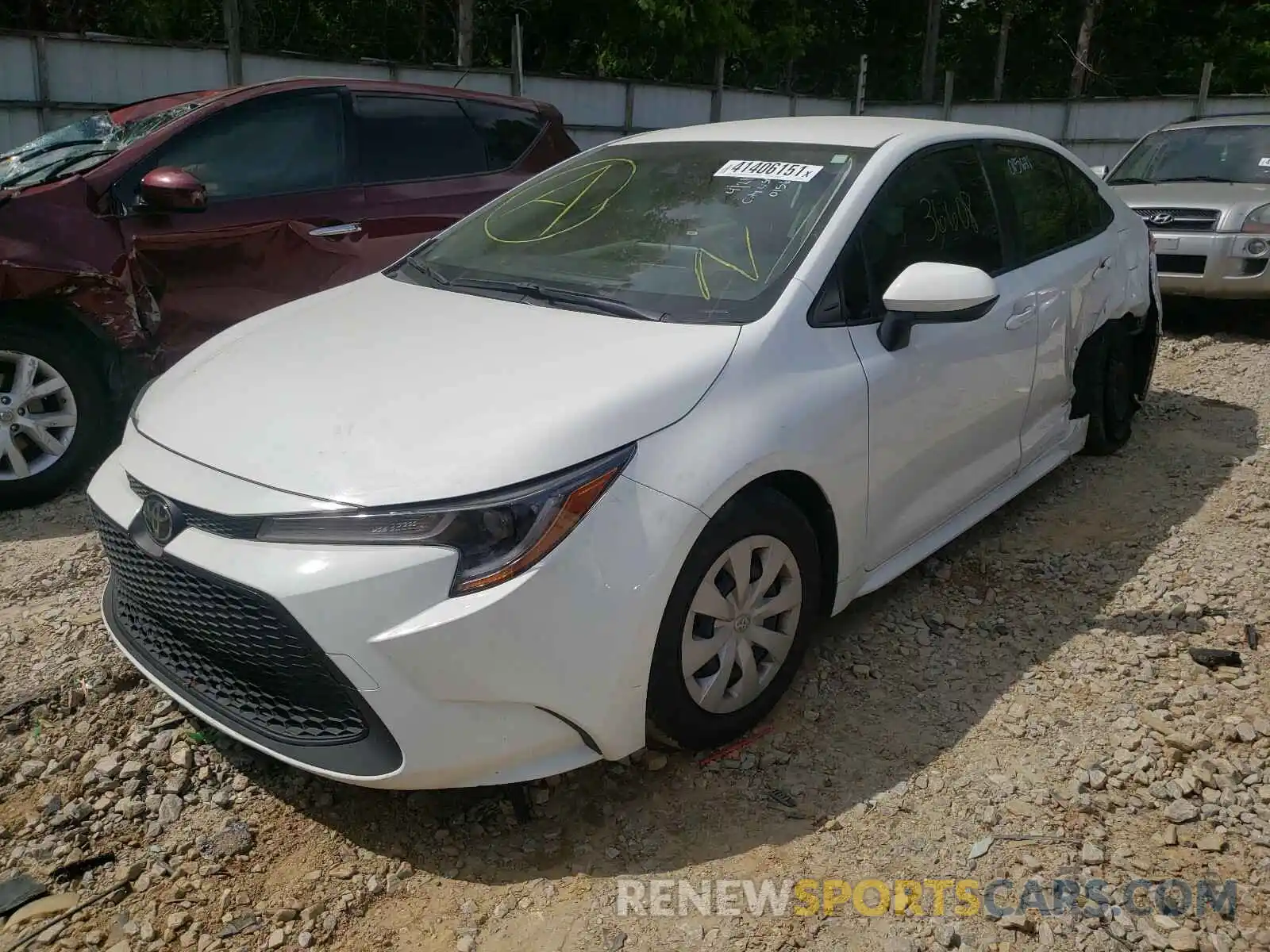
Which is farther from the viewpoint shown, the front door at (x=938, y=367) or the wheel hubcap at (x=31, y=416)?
the wheel hubcap at (x=31, y=416)

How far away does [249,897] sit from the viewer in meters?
2.41

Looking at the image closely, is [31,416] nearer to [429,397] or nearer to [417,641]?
[429,397]

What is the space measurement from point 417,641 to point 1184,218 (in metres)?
7.21

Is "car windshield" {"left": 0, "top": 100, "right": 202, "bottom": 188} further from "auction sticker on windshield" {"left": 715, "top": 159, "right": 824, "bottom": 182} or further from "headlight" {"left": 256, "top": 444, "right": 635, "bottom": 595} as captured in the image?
"headlight" {"left": 256, "top": 444, "right": 635, "bottom": 595}

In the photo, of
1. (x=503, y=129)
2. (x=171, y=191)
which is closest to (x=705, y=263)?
(x=171, y=191)

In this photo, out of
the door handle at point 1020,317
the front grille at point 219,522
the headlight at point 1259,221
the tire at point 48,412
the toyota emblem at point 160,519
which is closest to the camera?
the front grille at point 219,522

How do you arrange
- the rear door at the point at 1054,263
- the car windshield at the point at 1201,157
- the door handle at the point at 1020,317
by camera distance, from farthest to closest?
the car windshield at the point at 1201,157 → the rear door at the point at 1054,263 → the door handle at the point at 1020,317

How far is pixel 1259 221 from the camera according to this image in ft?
24.1

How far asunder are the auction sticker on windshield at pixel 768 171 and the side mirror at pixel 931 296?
47cm

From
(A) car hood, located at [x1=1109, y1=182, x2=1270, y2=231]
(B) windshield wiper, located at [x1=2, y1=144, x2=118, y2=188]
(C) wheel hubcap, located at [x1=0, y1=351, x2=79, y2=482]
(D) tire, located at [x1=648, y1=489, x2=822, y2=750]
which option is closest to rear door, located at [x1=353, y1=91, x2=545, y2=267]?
(B) windshield wiper, located at [x1=2, y1=144, x2=118, y2=188]

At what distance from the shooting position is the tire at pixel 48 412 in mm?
4199

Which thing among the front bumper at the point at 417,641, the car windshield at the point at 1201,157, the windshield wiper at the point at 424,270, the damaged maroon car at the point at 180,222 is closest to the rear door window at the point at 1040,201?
the windshield wiper at the point at 424,270

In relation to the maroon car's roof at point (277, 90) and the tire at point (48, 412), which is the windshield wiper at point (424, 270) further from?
the maroon car's roof at point (277, 90)

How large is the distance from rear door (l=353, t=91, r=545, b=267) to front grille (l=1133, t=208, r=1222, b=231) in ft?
14.8
